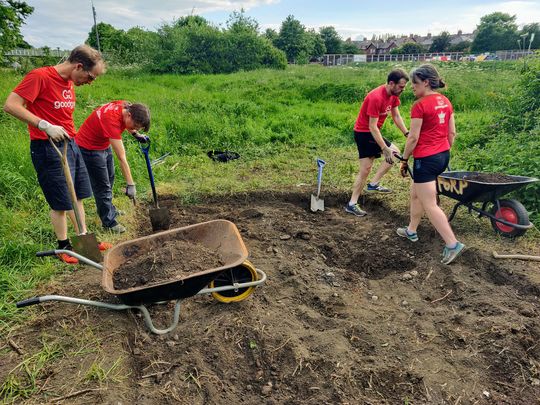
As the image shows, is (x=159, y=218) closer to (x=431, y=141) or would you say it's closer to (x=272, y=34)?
(x=431, y=141)

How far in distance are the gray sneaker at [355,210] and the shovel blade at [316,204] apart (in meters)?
0.36

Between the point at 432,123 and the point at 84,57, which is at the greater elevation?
the point at 84,57

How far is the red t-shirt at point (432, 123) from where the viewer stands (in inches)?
140

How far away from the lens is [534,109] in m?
6.27

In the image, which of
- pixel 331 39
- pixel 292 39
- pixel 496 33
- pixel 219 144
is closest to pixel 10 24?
pixel 219 144

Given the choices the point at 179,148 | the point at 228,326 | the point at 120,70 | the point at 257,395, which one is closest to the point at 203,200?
the point at 179,148

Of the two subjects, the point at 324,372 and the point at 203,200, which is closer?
the point at 324,372

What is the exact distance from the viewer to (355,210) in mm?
5164

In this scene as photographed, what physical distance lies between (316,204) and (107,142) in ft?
9.22

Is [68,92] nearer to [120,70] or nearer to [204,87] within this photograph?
[204,87]

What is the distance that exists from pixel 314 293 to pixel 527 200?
3043mm

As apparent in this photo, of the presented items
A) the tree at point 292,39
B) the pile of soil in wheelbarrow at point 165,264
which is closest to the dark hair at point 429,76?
the pile of soil in wheelbarrow at point 165,264

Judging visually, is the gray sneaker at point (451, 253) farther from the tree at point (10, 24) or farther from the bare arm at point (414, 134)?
the tree at point (10, 24)

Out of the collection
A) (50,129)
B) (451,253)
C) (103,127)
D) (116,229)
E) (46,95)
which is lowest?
(451,253)
